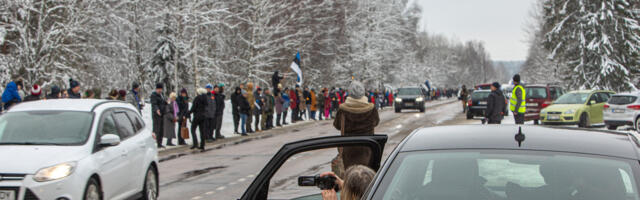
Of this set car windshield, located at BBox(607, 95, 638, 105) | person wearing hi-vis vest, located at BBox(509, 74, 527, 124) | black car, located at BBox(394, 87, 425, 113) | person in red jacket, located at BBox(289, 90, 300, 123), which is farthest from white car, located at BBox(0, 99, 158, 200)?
black car, located at BBox(394, 87, 425, 113)

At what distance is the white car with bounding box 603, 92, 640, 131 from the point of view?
2375cm

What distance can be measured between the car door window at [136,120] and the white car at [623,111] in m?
18.9

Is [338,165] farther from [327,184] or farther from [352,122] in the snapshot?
[327,184]

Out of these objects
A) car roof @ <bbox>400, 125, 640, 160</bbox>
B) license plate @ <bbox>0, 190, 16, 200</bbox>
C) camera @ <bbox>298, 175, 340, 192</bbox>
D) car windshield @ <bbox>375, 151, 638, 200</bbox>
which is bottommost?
license plate @ <bbox>0, 190, 16, 200</bbox>

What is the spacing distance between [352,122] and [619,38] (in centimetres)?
3575

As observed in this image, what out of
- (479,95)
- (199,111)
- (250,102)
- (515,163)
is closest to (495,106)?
(199,111)

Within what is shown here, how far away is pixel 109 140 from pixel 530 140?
215 inches

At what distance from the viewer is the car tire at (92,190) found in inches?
292

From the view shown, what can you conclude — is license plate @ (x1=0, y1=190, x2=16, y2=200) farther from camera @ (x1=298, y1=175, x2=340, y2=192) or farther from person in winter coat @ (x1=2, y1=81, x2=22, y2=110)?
person in winter coat @ (x1=2, y1=81, x2=22, y2=110)

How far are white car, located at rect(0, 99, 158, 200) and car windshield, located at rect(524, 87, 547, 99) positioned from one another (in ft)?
73.9

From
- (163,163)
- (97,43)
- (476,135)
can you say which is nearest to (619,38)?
(97,43)

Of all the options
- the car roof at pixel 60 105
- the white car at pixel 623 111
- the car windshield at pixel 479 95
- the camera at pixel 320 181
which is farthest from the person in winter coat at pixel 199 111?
the car windshield at pixel 479 95

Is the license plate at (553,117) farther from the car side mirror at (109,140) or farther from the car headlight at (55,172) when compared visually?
the car headlight at (55,172)

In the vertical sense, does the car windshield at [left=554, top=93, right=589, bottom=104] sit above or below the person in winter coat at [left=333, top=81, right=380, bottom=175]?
below
